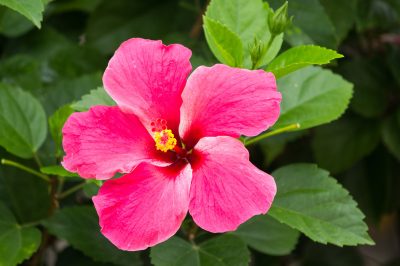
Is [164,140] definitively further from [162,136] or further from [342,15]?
[342,15]

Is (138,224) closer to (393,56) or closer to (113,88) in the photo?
(113,88)

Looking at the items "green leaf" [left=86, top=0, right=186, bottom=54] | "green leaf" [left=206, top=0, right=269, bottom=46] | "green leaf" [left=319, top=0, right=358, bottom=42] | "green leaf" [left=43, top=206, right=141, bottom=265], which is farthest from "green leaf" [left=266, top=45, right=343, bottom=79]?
"green leaf" [left=86, top=0, right=186, bottom=54]

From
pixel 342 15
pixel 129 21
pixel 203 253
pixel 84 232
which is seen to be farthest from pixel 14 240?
pixel 342 15

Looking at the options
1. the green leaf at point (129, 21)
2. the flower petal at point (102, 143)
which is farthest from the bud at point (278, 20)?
the green leaf at point (129, 21)

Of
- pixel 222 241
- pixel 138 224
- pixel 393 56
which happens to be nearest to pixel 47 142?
pixel 222 241

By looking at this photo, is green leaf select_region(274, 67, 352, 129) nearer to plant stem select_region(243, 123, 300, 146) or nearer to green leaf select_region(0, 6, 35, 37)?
plant stem select_region(243, 123, 300, 146)
